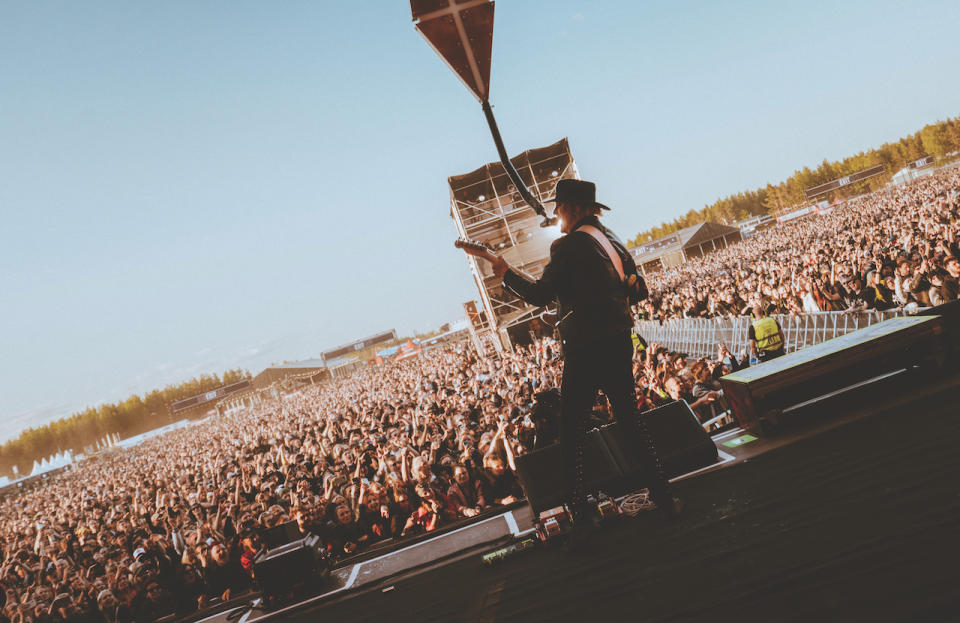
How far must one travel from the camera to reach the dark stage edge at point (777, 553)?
1.18 m

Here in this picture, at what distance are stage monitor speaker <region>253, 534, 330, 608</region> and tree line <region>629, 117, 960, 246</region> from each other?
9744 cm

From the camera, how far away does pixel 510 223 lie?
1923 cm

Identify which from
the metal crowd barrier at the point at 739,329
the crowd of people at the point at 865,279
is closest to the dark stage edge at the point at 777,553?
the metal crowd barrier at the point at 739,329

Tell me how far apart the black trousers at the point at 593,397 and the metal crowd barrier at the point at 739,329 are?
2.63m

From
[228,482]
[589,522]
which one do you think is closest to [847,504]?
[589,522]

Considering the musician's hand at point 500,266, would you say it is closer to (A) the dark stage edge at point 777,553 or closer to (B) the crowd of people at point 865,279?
(A) the dark stage edge at point 777,553

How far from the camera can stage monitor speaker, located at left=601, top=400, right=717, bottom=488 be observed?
2576 millimetres

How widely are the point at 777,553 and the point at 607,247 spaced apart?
125cm

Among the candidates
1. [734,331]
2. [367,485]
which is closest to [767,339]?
[734,331]

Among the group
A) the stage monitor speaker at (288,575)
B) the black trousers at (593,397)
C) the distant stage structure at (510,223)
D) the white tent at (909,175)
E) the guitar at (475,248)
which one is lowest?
the stage monitor speaker at (288,575)

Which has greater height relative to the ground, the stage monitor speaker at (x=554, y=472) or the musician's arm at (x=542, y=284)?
the musician's arm at (x=542, y=284)

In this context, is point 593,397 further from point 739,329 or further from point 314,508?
point 739,329

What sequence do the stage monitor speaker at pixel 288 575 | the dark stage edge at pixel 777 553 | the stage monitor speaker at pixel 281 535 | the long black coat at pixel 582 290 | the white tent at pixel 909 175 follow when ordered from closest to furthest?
the dark stage edge at pixel 777 553 → the long black coat at pixel 582 290 → the stage monitor speaker at pixel 288 575 → the stage monitor speaker at pixel 281 535 → the white tent at pixel 909 175

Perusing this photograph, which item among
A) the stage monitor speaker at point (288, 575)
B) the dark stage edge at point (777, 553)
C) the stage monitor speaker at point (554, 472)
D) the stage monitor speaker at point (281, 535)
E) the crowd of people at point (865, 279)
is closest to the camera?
the dark stage edge at point (777, 553)
